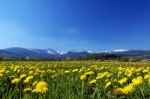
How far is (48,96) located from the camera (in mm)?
3887

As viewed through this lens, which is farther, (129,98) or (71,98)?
(129,98)

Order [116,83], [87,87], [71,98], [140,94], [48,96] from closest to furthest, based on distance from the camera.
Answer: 1. [71,98]
2. [48,96]
3. [140,94]
4. [87,87]
5. [116,83]

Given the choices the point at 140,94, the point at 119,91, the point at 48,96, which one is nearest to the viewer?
the point at 119,91

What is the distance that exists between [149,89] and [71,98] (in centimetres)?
146

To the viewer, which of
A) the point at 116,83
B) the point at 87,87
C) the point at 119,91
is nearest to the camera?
the point at 119,91

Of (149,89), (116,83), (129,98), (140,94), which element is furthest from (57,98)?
(116,83)

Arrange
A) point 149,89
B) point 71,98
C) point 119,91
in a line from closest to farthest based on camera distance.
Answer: point 119,91, point 71,98, point 149,89

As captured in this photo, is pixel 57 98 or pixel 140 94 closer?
pixel 57 98

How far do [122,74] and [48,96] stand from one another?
3.96 metres

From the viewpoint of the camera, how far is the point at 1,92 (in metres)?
4.59

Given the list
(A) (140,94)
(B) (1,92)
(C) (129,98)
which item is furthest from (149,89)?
(B) (1,92)

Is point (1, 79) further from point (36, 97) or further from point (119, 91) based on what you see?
point (119, 91)

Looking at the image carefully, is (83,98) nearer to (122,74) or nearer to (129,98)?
(129,98)

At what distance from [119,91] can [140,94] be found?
3.62 ft
